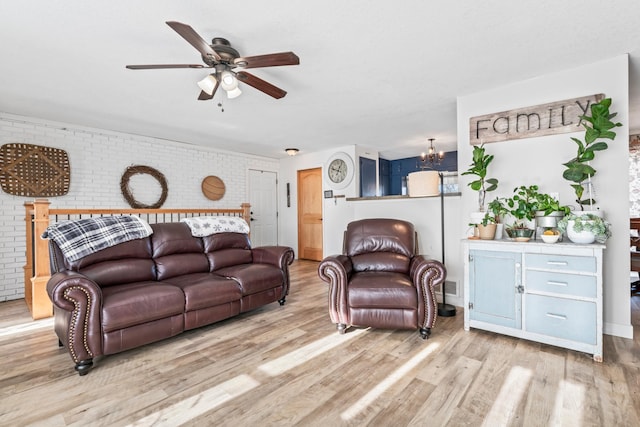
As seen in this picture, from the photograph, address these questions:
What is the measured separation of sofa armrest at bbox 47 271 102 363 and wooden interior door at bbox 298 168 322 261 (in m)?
4.63

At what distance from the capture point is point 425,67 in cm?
272

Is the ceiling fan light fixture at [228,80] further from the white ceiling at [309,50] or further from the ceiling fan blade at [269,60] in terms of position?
the white ceiling at [309,50]

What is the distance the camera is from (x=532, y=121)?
2.94 m

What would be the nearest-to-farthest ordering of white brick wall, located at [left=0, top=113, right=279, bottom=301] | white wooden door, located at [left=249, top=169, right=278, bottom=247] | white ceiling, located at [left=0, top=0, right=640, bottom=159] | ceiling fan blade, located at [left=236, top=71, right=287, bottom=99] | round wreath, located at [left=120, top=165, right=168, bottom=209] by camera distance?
1. white ceiling, located at [left=0, top=0, right=640, bottom=159]
2. ceiling fan blade, located at [left=236, top=71, right=287, bottom=99]
3. white brick wall, located at [left=0, top=113, right=279, bottom=301]
4. round wreath, located at [left=120, top=165, right=168, bottom=209]
5. white wooden door, located at [left=249, top=169, right=278, bottom=247]

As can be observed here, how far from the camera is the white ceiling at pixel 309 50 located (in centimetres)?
193

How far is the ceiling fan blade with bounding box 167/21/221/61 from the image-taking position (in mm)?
1670

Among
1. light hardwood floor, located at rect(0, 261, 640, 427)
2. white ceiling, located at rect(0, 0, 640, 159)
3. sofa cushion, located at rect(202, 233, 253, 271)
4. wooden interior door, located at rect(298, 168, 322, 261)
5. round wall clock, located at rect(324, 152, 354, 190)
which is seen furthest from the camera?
wooden interior door, located at rect(298, 168, 322, 261)

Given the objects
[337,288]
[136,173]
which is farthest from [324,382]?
[136,173]

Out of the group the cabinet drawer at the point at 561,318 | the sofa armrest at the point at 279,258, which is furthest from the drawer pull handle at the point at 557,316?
the sofa armrest at the point at 279,258

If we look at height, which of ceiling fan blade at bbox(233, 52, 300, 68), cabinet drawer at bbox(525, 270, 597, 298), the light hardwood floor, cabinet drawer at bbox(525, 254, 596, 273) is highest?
ceiling fan blade at bbox(233, 52, 300, 68)

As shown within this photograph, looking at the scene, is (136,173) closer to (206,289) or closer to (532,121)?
(206,289)

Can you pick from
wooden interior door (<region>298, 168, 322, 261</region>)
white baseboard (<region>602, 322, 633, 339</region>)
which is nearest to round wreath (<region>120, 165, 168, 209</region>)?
wooden interior door (<region>298, 168, 322, 261</region>)

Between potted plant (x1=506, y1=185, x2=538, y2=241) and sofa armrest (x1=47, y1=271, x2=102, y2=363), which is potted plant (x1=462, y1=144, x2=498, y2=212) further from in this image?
sofa armrest (x1=47, y1=271, x2=102, y2=363)

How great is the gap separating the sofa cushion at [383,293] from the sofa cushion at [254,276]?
0.96 meters
